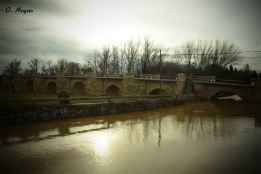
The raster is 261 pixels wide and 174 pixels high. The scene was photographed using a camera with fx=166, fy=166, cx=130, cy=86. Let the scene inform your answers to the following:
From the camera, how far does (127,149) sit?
4.46 metres

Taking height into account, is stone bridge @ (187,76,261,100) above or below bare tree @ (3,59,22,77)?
below

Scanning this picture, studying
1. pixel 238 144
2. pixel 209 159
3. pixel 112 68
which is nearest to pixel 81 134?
pixel 209 159

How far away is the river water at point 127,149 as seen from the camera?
3434mm

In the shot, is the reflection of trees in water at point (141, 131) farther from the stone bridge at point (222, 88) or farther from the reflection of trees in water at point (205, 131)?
the stone bridge at point (222, 88)

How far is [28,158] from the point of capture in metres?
3.76

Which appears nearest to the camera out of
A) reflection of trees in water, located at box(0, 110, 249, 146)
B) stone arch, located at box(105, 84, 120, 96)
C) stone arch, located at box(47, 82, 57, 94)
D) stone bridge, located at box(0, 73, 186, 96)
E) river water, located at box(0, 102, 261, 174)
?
river water, located at box(0, 102, 261, 174)

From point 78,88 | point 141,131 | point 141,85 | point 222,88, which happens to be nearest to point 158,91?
point 141,85

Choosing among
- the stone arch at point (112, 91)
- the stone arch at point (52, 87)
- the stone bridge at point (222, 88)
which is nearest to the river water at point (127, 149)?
the stone bridge at point (222, 88)

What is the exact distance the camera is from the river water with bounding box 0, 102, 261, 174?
11.3ft

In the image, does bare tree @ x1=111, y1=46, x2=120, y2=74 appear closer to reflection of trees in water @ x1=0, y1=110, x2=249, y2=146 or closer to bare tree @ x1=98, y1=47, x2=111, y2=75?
bare tree @ x1=98, y1=47, x2=111, y2=75

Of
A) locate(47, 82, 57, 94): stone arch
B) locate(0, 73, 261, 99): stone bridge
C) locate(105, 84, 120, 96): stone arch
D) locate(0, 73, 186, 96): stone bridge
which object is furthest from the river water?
locate(47, 82, 57, 94): stone arch

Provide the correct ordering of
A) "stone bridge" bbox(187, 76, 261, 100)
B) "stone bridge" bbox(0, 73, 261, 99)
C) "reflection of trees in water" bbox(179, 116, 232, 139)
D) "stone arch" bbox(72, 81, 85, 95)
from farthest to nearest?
"stone arch" bbox(72, 81, 85, 95) → "stone bridge" bbox(0, 73, 261, 99) → "stone bridge" bbox(187, 76, 261, 100) → "reflection of trees in water" bbox(179, 116, 232, 139)

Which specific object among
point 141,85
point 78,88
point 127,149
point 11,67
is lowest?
point 127,149

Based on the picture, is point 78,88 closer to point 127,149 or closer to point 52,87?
point 52,87
